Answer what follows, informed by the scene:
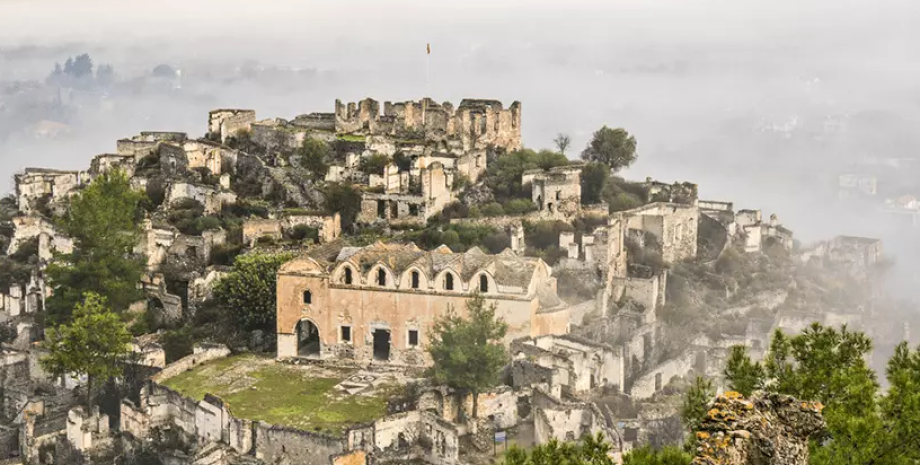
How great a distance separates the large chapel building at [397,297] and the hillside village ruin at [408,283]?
74 mm

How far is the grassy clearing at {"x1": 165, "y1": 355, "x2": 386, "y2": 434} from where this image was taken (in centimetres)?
3556

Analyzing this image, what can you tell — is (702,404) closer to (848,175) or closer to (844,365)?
(844,365)

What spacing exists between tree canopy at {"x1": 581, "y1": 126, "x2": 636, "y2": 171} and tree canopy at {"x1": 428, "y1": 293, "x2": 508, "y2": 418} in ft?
80.1

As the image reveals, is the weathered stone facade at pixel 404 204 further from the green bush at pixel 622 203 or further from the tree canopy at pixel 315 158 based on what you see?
the green bush at pixel 622 203

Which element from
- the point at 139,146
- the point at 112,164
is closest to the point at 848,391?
the point at 112,164

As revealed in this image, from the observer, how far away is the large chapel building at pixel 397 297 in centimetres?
3978

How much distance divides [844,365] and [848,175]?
265 ft

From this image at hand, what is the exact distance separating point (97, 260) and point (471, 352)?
17761mm

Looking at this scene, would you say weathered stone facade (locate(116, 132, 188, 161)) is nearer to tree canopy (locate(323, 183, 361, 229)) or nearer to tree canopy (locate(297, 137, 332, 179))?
tree canopy (locate(297, 137, 332, 179))

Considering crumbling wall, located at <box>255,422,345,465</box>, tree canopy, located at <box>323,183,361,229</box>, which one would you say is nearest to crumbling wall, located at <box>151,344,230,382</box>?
crumbling wall, located at <box>255,422,345,465</box>

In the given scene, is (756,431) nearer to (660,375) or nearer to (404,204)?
(660,375)

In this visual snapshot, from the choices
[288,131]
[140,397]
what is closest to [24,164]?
[288,131]

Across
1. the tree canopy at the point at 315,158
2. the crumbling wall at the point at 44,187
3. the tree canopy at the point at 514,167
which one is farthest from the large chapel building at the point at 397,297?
the crumbling wall at the point at 44,187

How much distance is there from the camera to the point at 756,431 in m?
14.8
